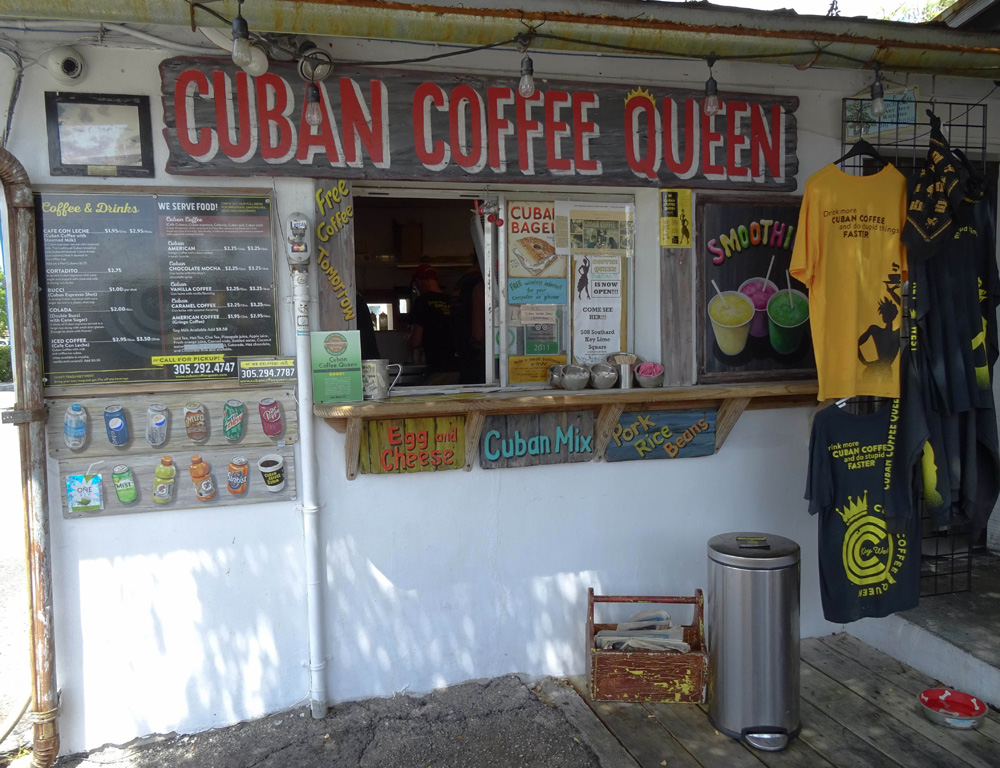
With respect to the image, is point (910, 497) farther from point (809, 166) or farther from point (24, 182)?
point (24, 182)

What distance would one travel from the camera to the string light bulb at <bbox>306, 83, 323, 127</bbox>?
299 cm

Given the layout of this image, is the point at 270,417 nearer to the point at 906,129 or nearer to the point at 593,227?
the point at 593,227

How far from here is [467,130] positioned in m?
3.49

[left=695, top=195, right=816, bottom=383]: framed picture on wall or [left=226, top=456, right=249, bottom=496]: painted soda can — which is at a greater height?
[left=695, top=195, right=816, bottom=383]: framed picture on wall

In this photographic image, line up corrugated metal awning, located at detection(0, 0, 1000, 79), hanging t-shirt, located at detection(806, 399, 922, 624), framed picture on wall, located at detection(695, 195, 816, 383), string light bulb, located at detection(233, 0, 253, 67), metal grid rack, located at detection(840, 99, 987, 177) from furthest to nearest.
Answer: metal grid rack, located at detection(840, 99, 987, 177), framed picture on wall, located at detection(695, 195, 816, 383), hanging t-shirt, located at detection(806, 399, 922, 624), corrugated metal awning, located at detection(0, 0, 1000, 79), string light bulb, located at detection(233, 0, 253, 67)

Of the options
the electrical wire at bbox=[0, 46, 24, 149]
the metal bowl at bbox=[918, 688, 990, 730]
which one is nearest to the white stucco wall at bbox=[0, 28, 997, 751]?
the electrical wire at bbox=[0, 46, 24, 149]

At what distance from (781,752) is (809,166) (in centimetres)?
306

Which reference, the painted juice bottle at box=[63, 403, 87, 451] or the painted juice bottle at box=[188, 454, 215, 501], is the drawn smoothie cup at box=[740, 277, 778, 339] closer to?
the painted juice bottle at box=[188, 454, 215, 501]

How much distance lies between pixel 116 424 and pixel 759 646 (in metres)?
3.07

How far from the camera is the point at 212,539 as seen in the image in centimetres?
337

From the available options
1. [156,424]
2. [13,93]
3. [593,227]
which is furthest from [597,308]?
[13,93]

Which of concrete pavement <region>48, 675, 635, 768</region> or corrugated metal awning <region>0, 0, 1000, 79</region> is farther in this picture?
concrete pavement <region>48, 675, 635, 768</region>

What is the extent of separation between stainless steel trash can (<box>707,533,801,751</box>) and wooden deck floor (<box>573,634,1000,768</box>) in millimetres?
99

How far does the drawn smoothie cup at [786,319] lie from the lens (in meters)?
3.97
